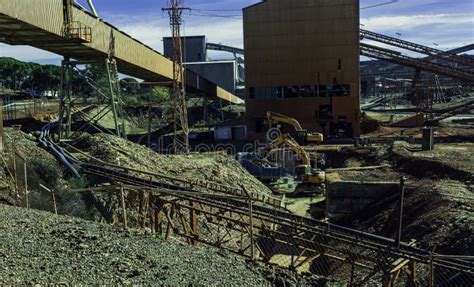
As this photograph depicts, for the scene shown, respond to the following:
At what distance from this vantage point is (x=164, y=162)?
23781 millimetres

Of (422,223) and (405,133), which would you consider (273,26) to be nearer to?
(405,133)

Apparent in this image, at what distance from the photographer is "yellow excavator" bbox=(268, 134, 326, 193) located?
2742cm

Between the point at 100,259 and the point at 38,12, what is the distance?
1402 cm

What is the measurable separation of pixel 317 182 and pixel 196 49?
58836mm

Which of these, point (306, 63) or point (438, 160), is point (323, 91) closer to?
point (306, 63)

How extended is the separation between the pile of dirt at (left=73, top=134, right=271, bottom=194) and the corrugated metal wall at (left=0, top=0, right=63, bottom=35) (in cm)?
517

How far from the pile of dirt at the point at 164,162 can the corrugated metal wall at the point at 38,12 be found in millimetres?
5175

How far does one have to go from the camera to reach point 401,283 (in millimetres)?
12211

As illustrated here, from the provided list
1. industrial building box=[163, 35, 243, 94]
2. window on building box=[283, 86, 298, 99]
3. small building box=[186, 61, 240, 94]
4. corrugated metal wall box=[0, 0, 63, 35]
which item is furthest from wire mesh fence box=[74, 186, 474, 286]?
small building box=[186, 61, 240, 94]

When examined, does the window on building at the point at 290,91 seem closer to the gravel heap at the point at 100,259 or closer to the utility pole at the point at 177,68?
the utility pole at the point at 177,68

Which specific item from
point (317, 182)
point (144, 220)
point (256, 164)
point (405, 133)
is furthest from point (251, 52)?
point (144, 220)

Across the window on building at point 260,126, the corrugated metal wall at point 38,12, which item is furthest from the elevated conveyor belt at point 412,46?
the corrugated metal wall at point 38,12

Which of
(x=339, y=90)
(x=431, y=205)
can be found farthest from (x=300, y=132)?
(x=431, y=205)

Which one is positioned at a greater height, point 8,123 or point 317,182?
point 8,123
